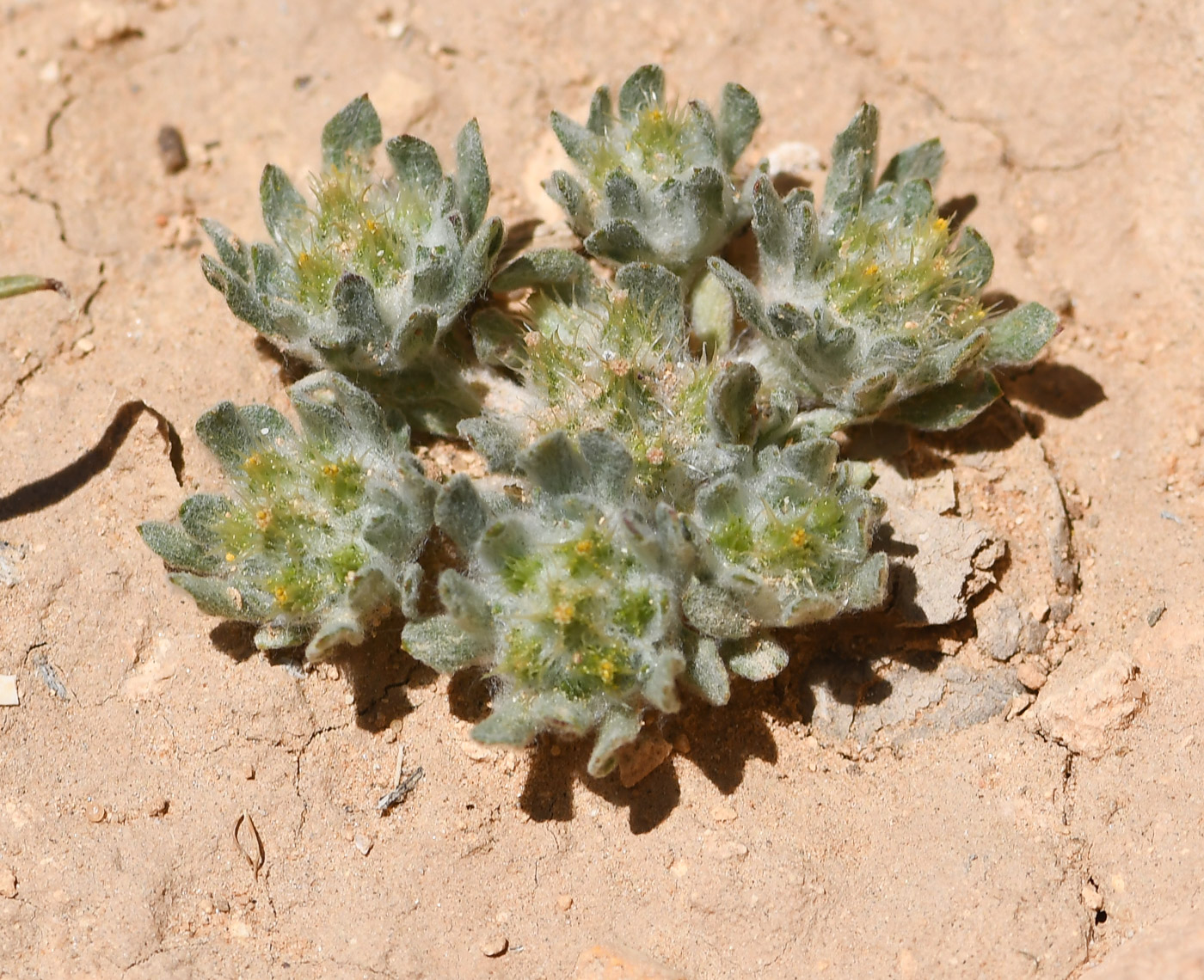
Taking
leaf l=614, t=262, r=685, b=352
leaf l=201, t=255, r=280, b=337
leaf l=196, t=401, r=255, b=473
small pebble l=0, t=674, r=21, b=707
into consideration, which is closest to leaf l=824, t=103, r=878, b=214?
leaf l=614, t=262, r=685, b=352

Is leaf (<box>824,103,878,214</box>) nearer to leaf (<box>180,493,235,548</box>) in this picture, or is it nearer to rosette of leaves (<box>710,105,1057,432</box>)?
rosette of leaves (<box>710,105,1057,432</box>)

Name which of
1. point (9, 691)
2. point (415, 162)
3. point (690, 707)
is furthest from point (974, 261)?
point (9, 691)

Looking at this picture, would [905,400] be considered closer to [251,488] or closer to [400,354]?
[400,354]

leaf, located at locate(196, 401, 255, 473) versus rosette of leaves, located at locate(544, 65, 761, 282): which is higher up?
rosette of leaves, located at locate(544, 65, 761, 282)

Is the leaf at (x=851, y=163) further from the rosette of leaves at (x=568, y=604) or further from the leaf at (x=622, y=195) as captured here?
the rosette of leaves at (x=568, y=604)

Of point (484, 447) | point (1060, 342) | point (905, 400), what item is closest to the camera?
point (484, 447)

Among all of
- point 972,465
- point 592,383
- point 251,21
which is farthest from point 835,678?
point 251,21
